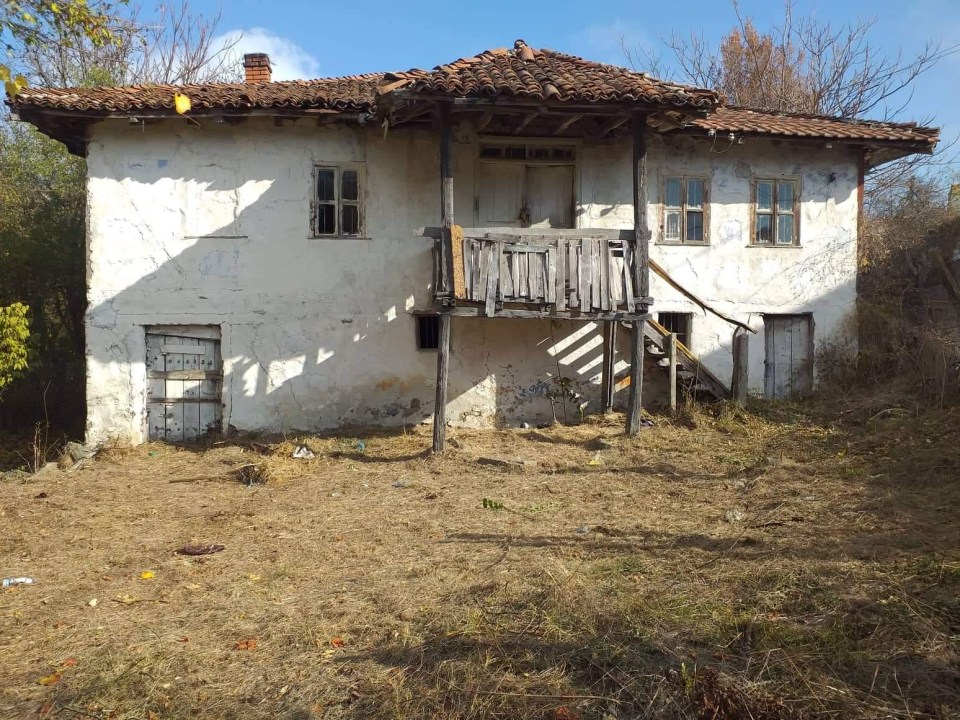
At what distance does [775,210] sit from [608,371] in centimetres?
432

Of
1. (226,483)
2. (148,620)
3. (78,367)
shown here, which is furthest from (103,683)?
(78,367)

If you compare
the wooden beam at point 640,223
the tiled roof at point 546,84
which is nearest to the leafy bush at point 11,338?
the tiled roof at point 546,84

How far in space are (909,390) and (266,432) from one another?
10192mm

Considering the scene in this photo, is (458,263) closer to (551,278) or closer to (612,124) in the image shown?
(551,278)

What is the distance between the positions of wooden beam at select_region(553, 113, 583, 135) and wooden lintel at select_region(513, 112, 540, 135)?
0.47 metres

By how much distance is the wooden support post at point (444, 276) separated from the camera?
33.5 ft

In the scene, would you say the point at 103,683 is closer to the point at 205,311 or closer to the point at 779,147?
the point at 205,311

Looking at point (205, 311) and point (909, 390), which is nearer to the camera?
point (909, 390)

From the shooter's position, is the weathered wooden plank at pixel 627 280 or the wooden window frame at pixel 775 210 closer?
the weathered wooden plank at pixel 627 280

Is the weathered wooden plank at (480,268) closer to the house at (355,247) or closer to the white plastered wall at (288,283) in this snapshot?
the house at (355,247)

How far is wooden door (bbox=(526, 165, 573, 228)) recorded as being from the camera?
12.5 m

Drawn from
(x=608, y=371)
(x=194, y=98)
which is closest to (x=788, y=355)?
(x=608, y=371)

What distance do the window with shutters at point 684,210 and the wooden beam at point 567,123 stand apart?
84.6 inches

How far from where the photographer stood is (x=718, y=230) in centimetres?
1283
